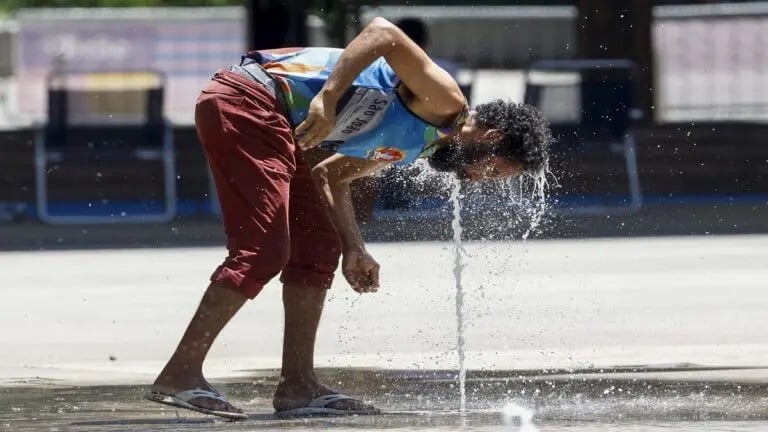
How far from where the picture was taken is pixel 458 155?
5.50 m

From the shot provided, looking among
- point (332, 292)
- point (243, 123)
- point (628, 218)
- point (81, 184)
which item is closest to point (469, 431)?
point (243, 123)

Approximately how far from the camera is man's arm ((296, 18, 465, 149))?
5.27 metres

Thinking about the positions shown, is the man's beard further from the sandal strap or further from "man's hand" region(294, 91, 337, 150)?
the sandal strap

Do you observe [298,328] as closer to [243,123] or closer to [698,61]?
[243,123]

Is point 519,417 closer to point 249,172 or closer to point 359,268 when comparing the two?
point 359,268

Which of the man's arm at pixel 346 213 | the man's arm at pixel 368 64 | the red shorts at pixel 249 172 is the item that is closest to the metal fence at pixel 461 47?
the man's arm at pixel 346 213

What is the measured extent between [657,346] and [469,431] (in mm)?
2664

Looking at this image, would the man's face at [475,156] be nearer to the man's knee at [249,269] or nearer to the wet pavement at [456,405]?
the man's knee at [249,269]

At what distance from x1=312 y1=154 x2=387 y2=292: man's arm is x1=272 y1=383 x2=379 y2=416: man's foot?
42 centimetres

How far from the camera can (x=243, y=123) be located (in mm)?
5453

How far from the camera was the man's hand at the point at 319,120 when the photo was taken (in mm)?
5277

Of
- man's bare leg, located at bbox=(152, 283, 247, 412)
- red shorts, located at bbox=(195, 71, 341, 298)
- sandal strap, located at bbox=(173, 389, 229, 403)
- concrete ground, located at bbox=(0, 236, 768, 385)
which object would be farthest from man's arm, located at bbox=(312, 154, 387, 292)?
concrete ground, located at bbox=(0, 236, 768, 385)

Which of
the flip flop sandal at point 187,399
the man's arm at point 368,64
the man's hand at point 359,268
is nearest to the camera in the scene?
the man's arm at point 368,64

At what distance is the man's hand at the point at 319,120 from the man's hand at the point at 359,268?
398 millimetres
